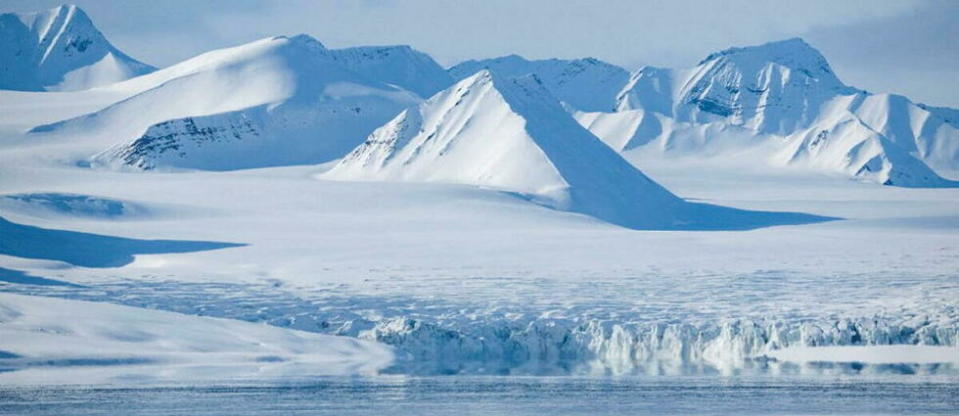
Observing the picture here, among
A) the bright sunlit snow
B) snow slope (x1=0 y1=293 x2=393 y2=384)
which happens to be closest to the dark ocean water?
the bright sunlit snow

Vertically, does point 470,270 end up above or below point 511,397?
above

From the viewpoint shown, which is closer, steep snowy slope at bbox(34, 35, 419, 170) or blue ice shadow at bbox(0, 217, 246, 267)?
blue ice shadow at bbox(0, 217, 246, 267)

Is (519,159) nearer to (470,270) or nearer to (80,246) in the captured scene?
(80,246)

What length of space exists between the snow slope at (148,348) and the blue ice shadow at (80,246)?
78.5 feet

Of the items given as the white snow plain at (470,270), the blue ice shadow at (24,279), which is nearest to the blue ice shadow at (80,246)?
the white snow plain at (470,270)

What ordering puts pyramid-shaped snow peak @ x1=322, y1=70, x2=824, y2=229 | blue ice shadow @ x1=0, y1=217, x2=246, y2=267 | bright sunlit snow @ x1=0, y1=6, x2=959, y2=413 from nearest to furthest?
bright sunlit snow @ x1=0, y1=6, x2=959, y2=413, blue ice shadow @ x1=0, y1=217, x2=246, y2=267, pyramid-shaped snow peak @ x1=322, y1=70, x2=824, y2=229

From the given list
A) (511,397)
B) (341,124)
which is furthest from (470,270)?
(341,124)

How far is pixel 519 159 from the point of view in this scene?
4811 inches

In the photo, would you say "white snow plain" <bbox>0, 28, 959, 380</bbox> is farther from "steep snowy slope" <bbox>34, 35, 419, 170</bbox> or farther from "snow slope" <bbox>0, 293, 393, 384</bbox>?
"steep snowy slope" <bbox>34, 35, 419, 170</bbox>

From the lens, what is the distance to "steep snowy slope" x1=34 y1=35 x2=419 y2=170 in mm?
147125

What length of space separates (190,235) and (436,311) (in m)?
35.1

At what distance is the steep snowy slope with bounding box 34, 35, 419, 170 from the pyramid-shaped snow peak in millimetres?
13849

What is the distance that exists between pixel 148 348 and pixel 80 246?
1417 inches

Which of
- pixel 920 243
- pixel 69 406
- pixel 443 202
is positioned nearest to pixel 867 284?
pixel 920 243
